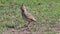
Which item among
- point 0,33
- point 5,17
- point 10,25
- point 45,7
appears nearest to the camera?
point 0,33

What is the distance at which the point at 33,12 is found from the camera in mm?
12547

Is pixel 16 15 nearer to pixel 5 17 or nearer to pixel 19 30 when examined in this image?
pixel 5 17

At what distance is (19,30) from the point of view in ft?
35.1

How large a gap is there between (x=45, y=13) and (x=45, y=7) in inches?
31.0

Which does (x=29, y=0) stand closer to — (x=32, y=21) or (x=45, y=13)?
(x=45, y=13)

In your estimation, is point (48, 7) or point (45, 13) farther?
point (48, 7)

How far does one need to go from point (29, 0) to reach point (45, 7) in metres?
1.01

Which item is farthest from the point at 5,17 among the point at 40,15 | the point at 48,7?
the point at 48,7

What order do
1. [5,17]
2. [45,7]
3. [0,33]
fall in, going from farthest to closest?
[45,7] < [5,17] < [0,33]

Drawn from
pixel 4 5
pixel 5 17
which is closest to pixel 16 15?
pixel 5 17

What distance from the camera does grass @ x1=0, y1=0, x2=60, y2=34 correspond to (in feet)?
37.2

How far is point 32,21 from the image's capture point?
34.6 ft

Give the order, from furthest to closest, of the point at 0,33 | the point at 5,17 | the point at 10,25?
the point at 5,17
the point at 10,25
the point at 0,33

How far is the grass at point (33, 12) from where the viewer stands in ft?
37.2
